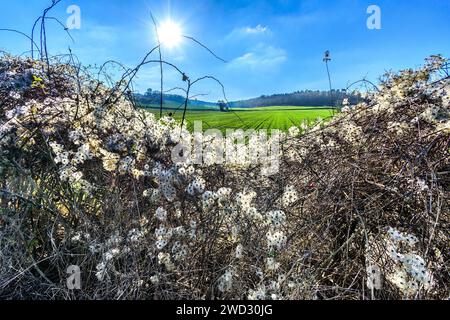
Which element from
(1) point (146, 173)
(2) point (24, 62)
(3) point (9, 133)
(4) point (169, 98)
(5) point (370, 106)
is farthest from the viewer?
(2) point (24, 62)

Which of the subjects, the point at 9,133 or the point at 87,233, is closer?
the point at 87,233

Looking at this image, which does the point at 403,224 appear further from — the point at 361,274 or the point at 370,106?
the point at 370,106

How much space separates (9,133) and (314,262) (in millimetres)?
3226

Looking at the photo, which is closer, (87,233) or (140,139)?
(87,233)

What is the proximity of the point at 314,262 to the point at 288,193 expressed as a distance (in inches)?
24.8

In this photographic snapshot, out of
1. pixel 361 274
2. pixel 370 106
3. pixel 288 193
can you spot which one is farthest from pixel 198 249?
pixel 370 106

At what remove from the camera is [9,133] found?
367cm

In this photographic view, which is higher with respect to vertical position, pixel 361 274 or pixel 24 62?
pixel 24 62
